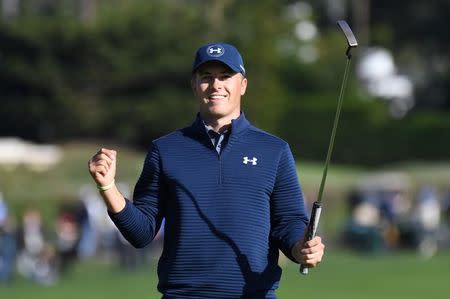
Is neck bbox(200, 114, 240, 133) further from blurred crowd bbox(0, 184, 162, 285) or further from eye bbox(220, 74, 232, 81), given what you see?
blurred crowd bbox(0, 184, 162, 285)

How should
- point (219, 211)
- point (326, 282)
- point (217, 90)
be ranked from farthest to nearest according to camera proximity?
1. point (326, 282)
2. point (217, 90)
3. point (219, 211)

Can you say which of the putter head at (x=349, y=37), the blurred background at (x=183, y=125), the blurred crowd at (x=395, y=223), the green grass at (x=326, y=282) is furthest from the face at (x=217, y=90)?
the blurred crowd at (x=395, y=223)

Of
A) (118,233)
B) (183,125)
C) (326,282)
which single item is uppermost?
(326,282)

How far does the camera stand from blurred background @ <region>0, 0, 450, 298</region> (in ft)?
89.4

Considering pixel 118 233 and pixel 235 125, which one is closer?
pixel 235 125

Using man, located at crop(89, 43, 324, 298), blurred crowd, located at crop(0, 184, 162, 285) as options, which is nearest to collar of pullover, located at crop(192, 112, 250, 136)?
man, located at crop(89, 43, 324, 298)

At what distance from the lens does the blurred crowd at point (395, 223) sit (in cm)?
3334

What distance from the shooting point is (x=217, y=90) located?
246 inches

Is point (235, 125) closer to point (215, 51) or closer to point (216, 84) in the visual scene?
point (216, 84)

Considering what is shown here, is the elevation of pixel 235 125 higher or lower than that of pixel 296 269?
higher

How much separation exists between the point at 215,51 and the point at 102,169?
757mm

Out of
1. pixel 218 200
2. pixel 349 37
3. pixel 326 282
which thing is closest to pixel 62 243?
pixel 326 282

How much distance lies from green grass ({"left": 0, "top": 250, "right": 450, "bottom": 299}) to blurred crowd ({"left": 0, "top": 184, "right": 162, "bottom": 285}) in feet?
0.96

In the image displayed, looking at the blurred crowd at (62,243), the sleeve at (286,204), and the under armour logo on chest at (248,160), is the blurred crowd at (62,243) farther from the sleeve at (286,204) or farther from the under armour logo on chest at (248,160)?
the under armour logo on chest at (248,160)
